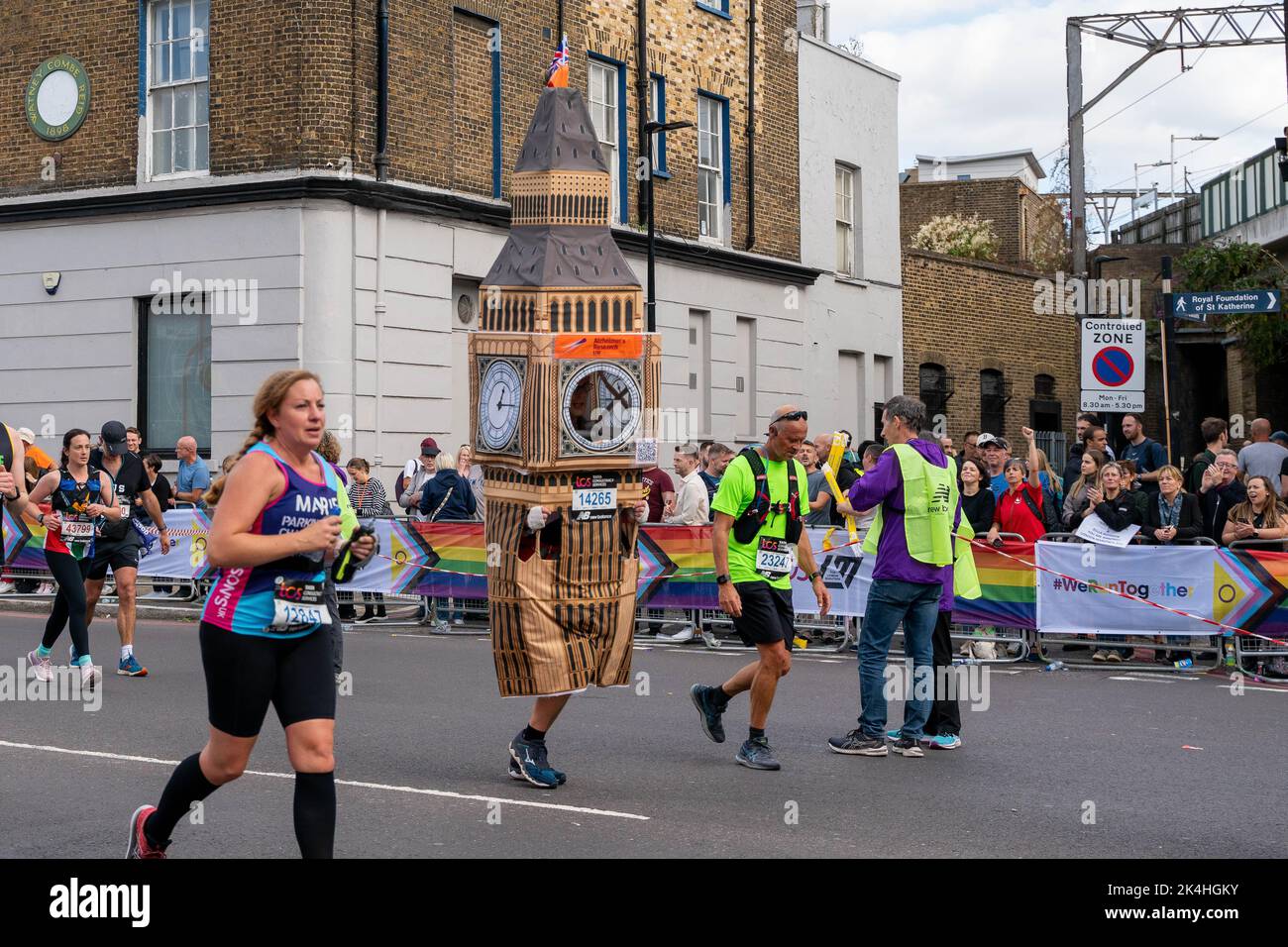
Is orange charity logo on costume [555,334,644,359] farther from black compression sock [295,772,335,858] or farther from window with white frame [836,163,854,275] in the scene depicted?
window with white frame [836,163,854,275]

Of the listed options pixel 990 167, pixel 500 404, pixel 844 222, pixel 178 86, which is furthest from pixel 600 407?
pixel 990 167

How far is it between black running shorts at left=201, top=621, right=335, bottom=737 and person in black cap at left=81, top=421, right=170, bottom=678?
23.7 ft

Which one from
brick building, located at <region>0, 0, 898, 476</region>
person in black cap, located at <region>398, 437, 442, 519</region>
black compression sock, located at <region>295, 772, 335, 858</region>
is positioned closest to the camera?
black compression sock, located at <region>295, 772, 335, 858</region>

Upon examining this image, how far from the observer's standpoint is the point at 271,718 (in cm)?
1106

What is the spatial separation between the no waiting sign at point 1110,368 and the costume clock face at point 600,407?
9.55 m

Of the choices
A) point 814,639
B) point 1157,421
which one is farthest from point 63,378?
point 1157,421

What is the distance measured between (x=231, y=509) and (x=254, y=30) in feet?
55.1

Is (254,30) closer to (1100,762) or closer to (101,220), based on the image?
(101,220)

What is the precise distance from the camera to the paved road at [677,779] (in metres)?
7.39

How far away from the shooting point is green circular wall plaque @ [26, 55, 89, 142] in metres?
22.7

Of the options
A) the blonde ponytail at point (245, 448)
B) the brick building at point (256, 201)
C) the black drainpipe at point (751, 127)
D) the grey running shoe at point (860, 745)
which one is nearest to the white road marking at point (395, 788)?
the grey running shoe at point (860, 745)

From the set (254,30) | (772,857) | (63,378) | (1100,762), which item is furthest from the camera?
(63,378)

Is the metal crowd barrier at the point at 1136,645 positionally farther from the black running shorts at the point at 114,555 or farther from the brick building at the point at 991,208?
the brick building at the point at 991,208

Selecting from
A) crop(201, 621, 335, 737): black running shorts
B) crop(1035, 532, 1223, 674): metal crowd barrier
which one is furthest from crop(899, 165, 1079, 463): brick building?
crop(201, 621, 335, 737): black running shorts
